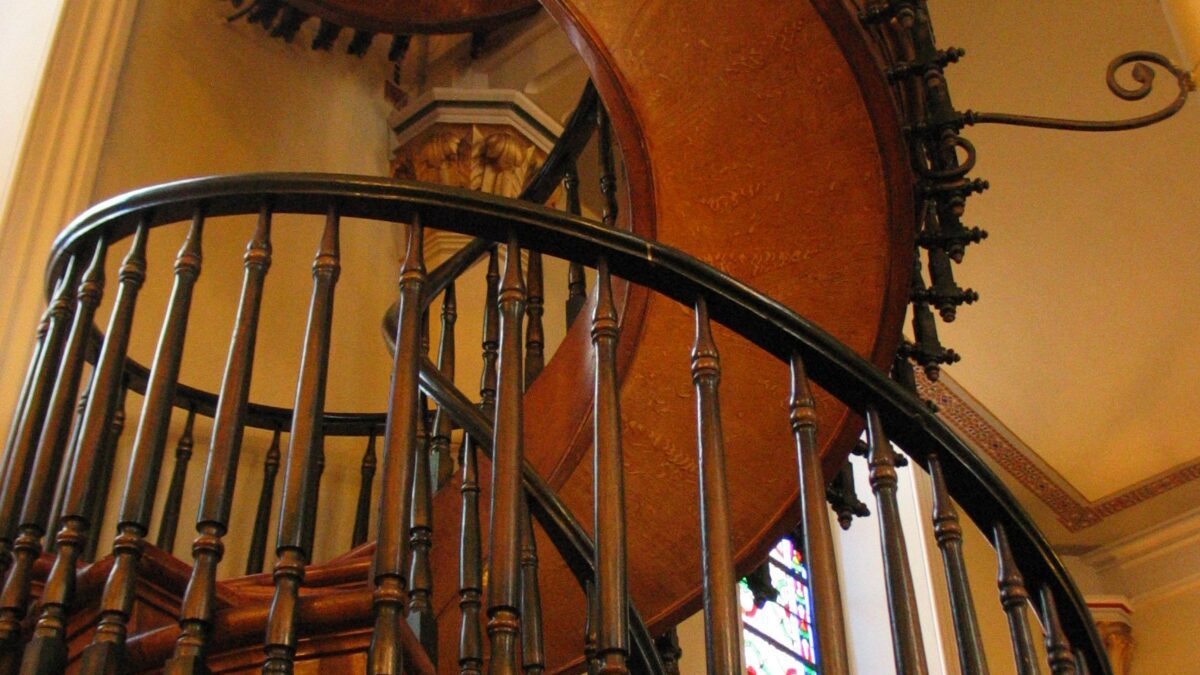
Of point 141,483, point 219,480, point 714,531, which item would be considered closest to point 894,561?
point 714,531

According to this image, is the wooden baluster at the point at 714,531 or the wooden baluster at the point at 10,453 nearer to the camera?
the wooden baluster at the point at 714,531

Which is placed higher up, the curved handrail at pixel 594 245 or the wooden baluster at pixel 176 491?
the wooden baluster at pixel 176 491

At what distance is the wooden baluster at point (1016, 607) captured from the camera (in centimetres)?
199

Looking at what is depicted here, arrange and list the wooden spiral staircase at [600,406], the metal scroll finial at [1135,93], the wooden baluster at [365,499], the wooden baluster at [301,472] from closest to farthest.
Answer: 1. the wooden baluster at [301,472]
2. the wooden spiral staircase at [600,406]
3. the metal scroll finial at [1135,93]
4. the wooden baluster at [365,499]

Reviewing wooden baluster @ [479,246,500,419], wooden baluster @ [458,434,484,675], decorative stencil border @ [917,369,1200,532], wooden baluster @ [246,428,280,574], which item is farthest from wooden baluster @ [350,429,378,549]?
decorative stencil border @ [917,369,1200,532]

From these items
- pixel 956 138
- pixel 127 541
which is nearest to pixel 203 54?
pixel 956 138

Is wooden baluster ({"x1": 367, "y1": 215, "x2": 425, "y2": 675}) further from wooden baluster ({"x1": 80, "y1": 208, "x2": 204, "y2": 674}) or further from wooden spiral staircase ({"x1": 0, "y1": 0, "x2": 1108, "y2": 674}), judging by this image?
wooden baluster ({"x1": 80, "y1": 208, "x2": 204, "y2": 674})

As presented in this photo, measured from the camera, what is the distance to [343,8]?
4.78 metres

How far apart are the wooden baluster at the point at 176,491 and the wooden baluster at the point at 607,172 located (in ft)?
4.11

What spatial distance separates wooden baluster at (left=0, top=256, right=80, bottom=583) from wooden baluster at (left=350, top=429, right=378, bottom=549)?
1490mm

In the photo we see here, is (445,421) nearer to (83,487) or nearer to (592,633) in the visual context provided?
(592,633)

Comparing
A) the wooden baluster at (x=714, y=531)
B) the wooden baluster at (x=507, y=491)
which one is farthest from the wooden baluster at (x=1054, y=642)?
the wooden baluster at (x=507, y=491)

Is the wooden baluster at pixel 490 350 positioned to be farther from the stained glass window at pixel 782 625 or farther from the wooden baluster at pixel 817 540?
the stained glass window at pixel 782 625

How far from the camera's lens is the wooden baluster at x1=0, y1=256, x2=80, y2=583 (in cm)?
188
